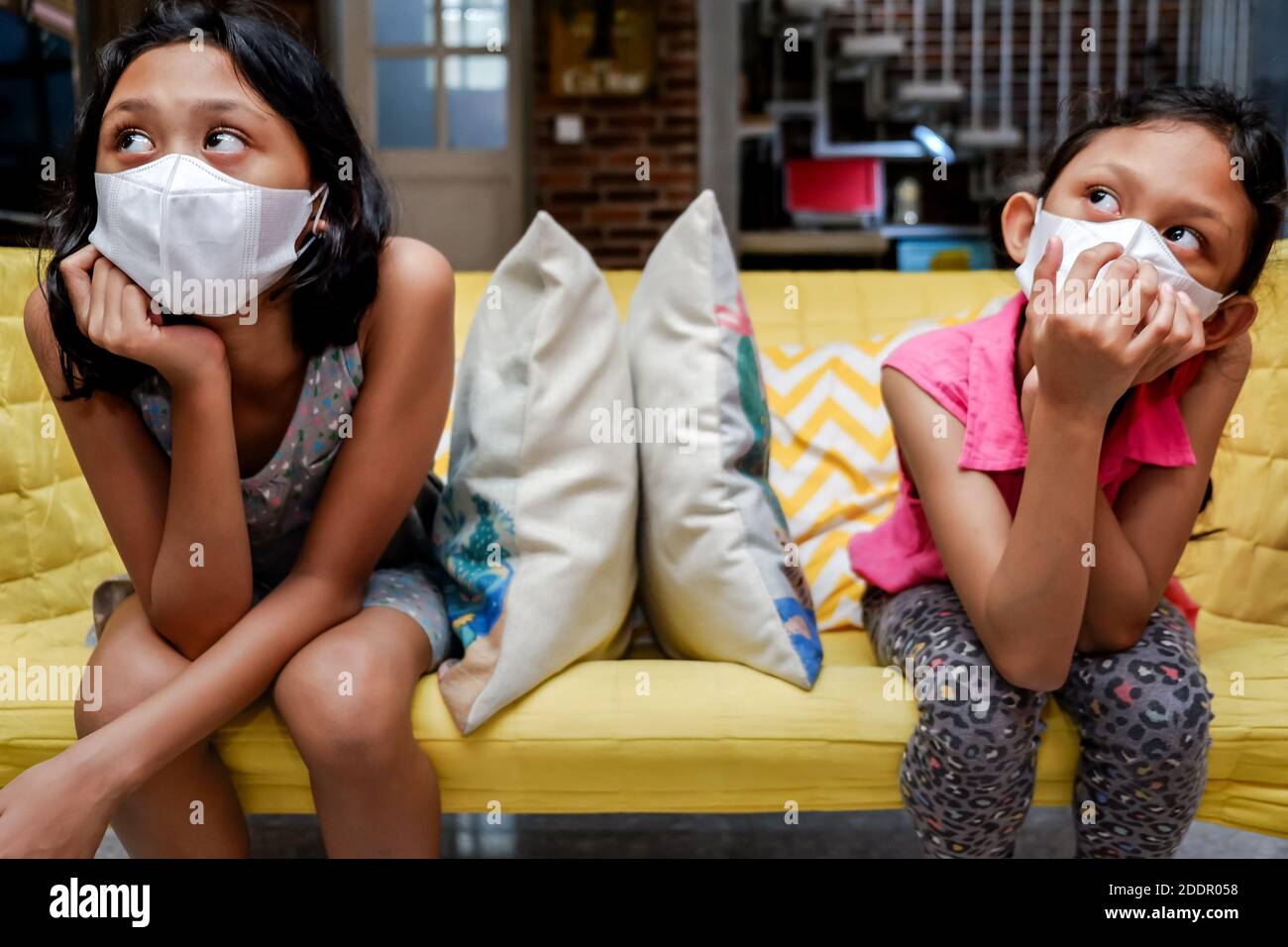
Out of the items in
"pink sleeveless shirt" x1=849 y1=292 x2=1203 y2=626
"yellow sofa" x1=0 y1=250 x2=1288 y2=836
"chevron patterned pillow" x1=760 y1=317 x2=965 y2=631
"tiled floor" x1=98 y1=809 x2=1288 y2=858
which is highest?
"pink sleeveless shirt" x1=849 y1=292 x2=1203 y2=626

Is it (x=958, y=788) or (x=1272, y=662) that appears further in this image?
(x=1272, y=662)

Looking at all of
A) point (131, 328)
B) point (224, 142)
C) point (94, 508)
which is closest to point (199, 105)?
point (224, 142)

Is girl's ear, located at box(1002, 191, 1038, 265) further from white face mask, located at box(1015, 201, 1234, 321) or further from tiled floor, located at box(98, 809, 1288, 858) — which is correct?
tiled floor, located at box(98, 809, 1288, 858)

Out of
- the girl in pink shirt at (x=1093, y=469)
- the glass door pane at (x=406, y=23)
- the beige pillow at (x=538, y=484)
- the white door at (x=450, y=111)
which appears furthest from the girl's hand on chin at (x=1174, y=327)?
the glass door pane at (x=406, y=23)

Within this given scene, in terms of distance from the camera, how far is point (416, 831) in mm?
1004

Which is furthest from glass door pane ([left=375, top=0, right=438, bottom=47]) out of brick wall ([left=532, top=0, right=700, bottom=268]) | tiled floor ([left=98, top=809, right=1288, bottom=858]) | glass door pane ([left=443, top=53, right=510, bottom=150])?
tiled floor ([left=98, top=809, right=1288, bottom=858])

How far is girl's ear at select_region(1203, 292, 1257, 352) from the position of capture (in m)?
1.02

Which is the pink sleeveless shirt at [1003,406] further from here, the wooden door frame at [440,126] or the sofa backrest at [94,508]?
the wooden door frame at [440,126]

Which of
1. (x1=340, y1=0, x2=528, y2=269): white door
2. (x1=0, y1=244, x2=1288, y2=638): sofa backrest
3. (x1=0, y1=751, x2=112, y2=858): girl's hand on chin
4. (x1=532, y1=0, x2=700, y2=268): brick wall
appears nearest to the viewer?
(x1=0, y1=751, x2=112, y2=858): girl's hand on chin

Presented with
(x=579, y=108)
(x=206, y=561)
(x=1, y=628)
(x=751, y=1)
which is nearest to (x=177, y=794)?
(x=206, y=561)

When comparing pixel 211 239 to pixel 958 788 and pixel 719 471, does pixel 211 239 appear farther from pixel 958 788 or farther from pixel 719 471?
pixel 958 788

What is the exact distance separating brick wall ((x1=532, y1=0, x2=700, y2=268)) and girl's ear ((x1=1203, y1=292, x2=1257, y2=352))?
153 inches

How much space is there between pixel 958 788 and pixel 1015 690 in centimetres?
10
